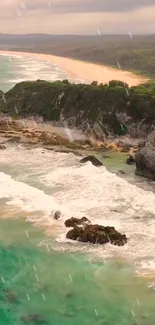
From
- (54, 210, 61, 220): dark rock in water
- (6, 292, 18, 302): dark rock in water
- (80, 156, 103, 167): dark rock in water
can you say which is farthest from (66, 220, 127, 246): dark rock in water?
(80, 156, 103, 167): dark rock in water

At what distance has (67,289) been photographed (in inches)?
1214

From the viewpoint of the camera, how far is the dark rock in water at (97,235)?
120 feet

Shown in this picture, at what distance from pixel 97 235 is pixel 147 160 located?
762 inches

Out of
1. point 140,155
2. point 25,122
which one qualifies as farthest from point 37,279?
point 25,122

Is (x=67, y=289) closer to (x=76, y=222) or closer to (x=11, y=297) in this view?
(x=11, y=297)

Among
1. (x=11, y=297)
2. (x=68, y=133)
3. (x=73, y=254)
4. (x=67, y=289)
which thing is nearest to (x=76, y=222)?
(x=73, y=254)

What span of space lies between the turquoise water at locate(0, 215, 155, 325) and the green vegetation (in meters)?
42.6

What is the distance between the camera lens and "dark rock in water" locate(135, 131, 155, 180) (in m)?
54.0

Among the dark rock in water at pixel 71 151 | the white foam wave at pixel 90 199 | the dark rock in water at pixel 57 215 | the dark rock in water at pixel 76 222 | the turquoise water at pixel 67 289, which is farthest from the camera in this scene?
the dark rock in water at pixel 71 151

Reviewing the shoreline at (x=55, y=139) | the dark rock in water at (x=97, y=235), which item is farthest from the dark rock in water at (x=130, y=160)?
the dark rock in water at (x=97, y=235)

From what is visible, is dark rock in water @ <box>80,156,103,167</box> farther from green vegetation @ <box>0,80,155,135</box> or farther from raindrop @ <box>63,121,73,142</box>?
Answer: green vegetation @ <box>0,80,155,135</box>

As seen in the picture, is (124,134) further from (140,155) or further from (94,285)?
(94,285)

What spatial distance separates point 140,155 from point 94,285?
26153 millimetres

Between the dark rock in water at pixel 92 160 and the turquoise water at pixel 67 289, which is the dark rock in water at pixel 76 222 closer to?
the turquoise water at pixel 67 289
